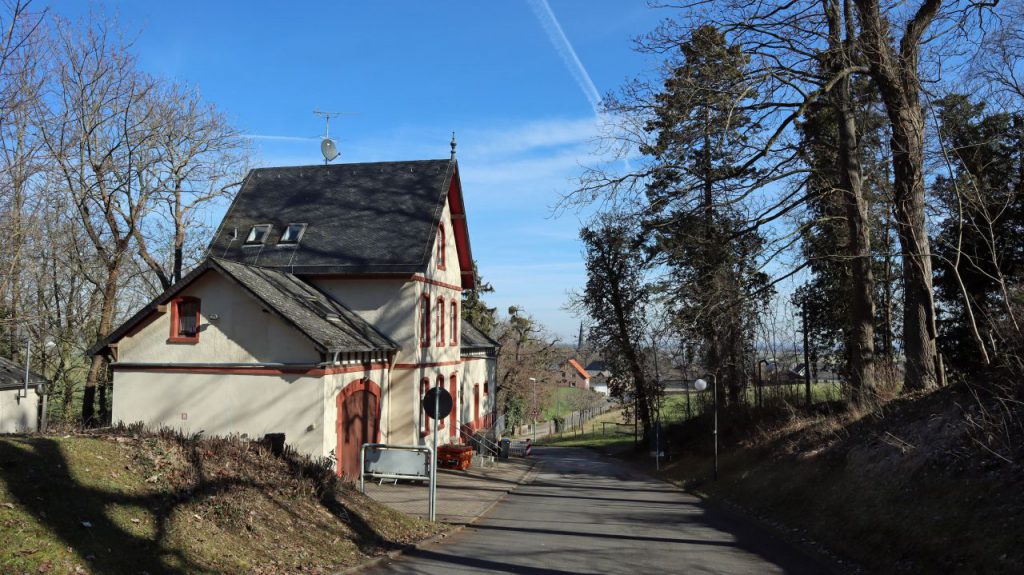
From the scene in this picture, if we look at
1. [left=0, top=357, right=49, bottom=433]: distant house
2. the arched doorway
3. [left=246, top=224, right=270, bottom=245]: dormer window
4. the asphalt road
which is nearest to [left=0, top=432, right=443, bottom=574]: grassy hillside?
the asphalt road

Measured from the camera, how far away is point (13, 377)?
75.3ft

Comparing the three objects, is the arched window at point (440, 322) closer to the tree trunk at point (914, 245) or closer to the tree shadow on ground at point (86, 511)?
the tree trunk at point (914, 245)

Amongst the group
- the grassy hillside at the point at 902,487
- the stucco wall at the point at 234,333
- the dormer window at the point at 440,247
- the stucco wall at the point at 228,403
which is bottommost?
the grassy hillside at the point at 902,487

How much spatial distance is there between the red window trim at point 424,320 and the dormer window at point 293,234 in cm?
454

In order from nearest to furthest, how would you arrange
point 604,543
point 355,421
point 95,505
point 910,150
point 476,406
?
point 95,505
point 604,543
point 910,150
point 355,421
point 476,406

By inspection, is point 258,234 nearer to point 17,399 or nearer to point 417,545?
point 17,399

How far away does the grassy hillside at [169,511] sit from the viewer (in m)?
6.71

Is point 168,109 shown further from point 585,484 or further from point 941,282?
point 941,282

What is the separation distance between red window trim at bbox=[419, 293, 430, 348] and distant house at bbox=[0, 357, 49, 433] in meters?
12.0

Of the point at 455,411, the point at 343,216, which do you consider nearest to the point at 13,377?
the point at 343,216

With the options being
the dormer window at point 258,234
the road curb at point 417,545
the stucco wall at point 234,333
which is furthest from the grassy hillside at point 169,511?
the dormer window at point 258,234

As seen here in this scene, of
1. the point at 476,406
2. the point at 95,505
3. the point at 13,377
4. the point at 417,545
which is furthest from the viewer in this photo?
the point at 476,406

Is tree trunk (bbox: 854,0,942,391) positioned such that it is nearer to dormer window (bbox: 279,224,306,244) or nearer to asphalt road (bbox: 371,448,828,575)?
asphalt road (bbox: 371,448,828,575)

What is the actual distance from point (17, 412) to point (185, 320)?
31.2ft
